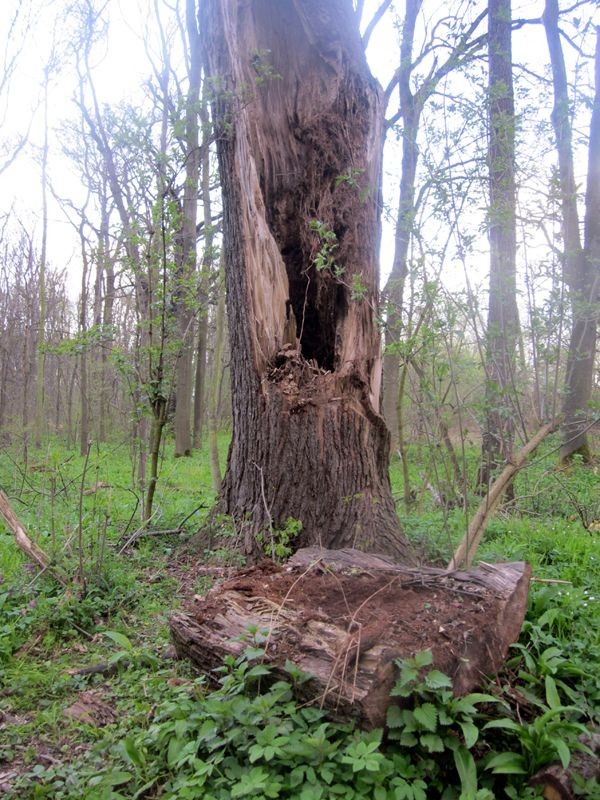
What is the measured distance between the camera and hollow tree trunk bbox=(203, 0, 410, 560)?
4.41 m

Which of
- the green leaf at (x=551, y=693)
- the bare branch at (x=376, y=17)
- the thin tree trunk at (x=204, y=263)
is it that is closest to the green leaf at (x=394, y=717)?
the green leaf at (x=551, y=693)

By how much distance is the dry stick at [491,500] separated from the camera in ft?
12.3

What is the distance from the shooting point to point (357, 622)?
263 centimetres

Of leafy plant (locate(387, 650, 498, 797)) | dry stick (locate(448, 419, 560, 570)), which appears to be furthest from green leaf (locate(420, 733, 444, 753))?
dry stick (locate(448, 419, 560, 570))

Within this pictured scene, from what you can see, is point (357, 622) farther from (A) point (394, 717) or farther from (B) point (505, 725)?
(B) point (505, 725)

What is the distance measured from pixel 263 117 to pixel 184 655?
165 inches

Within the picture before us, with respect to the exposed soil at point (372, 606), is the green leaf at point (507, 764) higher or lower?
lower

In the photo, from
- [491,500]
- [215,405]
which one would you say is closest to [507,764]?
[491,500]

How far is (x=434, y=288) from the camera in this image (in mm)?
3740

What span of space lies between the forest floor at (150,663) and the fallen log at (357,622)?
155 mm

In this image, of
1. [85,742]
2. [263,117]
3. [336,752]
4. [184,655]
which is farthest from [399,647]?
[263,117]

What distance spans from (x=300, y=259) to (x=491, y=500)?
2.56 meters

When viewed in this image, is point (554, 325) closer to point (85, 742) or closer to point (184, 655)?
point (184, 655)

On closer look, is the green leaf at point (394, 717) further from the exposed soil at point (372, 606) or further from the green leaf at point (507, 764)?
the green leaf at point (507, 764)
